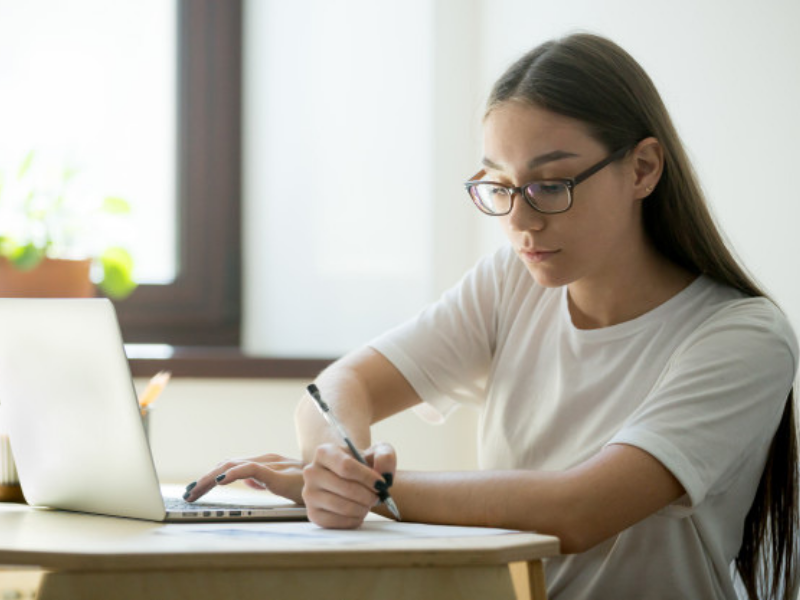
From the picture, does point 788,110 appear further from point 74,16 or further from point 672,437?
point 74,16

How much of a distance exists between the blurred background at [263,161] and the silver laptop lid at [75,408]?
50.1 inches

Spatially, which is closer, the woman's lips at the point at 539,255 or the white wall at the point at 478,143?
the woman's lips at the point at 539,255

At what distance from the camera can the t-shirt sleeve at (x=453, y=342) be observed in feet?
5.36

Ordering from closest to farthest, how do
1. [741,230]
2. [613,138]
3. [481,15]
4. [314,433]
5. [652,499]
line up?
1. [652,499]
2. [613,138]
3. [314,433]
4. [741,230]
5. [481,15]

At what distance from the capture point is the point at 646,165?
1.41 meters

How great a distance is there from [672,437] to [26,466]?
0.73m

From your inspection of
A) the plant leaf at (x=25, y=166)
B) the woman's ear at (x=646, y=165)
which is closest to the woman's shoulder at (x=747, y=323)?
the woman's ear at (x=646, y=165)

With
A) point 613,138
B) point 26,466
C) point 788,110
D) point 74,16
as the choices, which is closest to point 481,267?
point 613,138

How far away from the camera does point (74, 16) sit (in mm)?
2689

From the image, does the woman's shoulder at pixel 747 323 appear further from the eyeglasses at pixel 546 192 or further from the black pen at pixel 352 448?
the black pen at pixel 352 448

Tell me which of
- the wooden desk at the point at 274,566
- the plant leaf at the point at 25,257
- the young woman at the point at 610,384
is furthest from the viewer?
the plant leaf at the point at 25,257

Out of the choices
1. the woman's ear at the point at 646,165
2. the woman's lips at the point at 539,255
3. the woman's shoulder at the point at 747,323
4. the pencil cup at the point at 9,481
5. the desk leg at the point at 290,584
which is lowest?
the pencil cup at the point at 9,481

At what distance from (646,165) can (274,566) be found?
0.77 metres

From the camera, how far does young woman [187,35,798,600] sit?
1.18 meters
